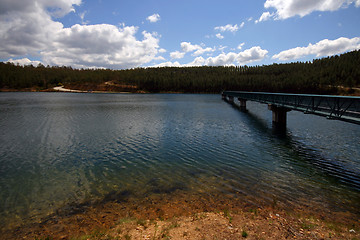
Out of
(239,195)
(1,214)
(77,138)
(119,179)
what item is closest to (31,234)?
(1,214)

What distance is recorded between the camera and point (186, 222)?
8492 millimetres

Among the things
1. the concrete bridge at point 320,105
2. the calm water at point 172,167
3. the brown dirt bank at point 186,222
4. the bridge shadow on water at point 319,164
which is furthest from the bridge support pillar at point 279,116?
the brown dirt bank at point 186,222

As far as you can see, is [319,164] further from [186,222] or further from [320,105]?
[186,222]

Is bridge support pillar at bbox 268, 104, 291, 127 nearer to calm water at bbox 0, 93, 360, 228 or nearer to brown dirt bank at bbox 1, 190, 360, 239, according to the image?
calm water at bbox 0, 93, 360, 228

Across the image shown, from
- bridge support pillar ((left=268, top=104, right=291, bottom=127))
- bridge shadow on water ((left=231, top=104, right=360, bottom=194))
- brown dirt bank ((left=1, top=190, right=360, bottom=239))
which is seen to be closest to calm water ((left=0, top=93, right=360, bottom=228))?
bridge shadow on water ((left=231, top=104, right=360, bottom=194))

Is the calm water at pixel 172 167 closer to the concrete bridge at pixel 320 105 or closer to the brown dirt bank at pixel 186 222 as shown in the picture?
the brown dirt bank at pixel 186 222

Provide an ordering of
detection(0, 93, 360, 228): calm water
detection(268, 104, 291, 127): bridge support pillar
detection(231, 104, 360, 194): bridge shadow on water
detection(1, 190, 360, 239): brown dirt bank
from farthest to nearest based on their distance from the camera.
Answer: detection(268, 104, 291, 127): bridge support pillar < detection(231, 104, 360, 194): bridge shadow on water < detection(0, 93, 360, 228): calm water < detection(1, 190, 360, 239): brown dirt bank

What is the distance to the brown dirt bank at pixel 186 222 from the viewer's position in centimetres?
767

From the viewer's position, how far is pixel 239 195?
436 inches

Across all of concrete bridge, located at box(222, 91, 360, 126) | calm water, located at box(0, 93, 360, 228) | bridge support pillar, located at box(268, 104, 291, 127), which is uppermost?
concrete bridge, located at box(222, 91, 360, 126)

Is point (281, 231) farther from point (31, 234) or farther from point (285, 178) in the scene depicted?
point (31, 234)

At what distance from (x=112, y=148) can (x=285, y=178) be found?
53.9ft

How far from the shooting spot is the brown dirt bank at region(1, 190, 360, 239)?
767cm

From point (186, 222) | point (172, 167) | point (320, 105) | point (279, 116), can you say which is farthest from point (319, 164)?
point (279, 116)
